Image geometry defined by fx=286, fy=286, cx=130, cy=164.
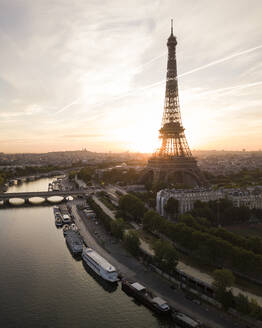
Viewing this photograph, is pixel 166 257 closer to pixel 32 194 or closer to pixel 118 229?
pixel 118 229

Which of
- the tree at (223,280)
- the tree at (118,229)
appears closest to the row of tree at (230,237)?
the tree at (223,280)

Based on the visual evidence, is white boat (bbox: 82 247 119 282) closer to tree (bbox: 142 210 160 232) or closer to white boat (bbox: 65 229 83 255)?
white boat (bbox: 65 229 83 255)

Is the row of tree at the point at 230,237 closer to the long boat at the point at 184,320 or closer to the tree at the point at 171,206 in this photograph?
the tree at the point at 171,206

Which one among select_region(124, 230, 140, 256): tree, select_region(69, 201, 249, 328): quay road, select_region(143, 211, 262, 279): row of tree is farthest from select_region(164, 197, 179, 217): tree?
select_region(124, 230, 140, 256): tree

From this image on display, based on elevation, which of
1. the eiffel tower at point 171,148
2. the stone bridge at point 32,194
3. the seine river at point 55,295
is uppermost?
the eiffel tower at point 171,148

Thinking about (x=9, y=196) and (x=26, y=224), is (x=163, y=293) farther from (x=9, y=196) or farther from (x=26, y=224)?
(x=9, y=196)

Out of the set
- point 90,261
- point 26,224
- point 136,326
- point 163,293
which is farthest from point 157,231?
point 26,224

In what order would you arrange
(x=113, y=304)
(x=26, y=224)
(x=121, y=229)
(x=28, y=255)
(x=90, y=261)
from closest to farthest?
1. (x=113, y=304)
2. (x=90, y=261)
3. (x=28, y=255)
4. (x=121, y=229)
5. (x=26, y=224)
